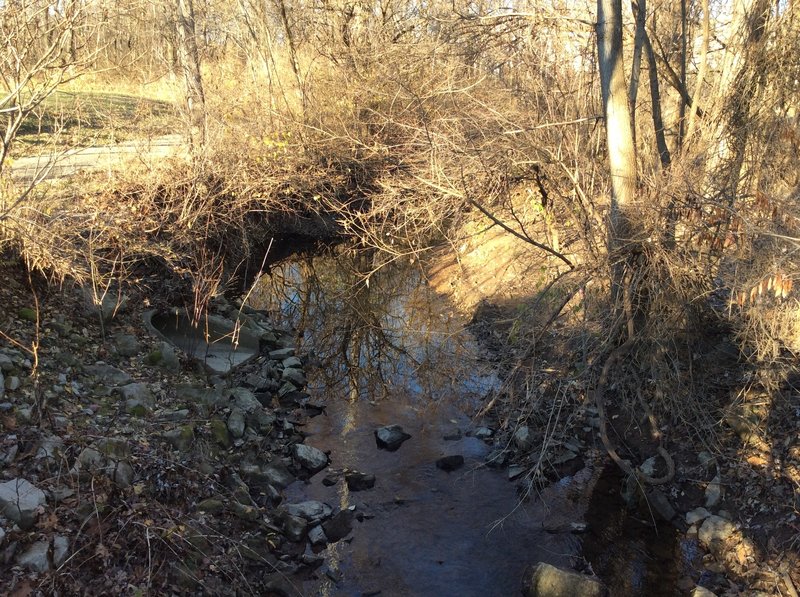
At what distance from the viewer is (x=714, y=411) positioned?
6441 millimetres

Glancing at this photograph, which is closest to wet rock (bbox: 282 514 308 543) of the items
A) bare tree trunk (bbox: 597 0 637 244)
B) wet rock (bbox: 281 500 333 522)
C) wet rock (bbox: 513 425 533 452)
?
wet rock (bbox: 281 500 333 522)

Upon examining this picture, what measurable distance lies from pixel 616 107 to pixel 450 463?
4214mm

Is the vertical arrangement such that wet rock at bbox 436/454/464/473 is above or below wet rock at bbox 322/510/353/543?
below

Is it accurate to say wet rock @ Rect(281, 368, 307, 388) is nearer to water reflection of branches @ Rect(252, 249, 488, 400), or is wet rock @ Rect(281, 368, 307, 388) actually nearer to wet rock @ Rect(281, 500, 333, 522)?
water reflection of branches @ Rect(252, 249, 488, 400)

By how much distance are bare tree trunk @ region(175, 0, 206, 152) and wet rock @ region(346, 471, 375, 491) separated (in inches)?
278

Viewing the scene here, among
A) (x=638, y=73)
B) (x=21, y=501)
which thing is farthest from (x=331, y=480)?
(x=638, y=73)

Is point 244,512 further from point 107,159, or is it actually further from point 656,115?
point 107,159

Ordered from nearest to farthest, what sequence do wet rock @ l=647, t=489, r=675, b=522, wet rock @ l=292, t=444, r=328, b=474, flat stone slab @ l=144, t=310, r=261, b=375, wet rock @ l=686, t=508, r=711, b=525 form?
wet rock @ l=686, t=508, r=711, b=525
wet rock @ l=647, t=489, r=675, b=522
wet rock @ l=292, t=444, r=328, b=474
flat stone slab @ l=144, t=310, r=261, b=375

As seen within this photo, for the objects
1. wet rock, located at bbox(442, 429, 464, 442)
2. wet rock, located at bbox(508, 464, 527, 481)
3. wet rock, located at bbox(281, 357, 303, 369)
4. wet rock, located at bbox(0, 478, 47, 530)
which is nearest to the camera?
wet rock, located at bbox(0, 478, 47, 530)

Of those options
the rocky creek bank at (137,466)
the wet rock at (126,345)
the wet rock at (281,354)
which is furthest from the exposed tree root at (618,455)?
the wet rock at (126,345)

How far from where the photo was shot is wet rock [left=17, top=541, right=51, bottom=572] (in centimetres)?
399

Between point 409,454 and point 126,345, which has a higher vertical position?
point 126,345

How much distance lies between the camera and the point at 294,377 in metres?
8.81

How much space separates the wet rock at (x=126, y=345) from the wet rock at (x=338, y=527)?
3132 mm
